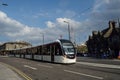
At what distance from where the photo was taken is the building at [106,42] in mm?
76875

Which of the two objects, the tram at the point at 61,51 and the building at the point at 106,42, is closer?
the tram at the point at 61,51

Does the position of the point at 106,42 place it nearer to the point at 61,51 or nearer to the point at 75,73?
the point at 61,51

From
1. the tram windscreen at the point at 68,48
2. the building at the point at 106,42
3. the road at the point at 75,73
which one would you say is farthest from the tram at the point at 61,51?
the building at the point at 106,42

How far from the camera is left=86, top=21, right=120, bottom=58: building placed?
7688 cm

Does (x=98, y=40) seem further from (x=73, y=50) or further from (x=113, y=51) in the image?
(x=73, y=50)

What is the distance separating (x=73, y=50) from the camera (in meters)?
32.4

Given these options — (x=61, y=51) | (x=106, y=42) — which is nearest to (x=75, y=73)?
(x=61, y=51)

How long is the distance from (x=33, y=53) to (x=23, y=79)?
3493 centimetres

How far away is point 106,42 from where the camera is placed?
287ft

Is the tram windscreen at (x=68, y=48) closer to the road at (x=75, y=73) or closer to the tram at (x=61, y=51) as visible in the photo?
the tram at (x=61, y=51)

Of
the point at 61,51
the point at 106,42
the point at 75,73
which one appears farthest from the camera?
the point at 106,42

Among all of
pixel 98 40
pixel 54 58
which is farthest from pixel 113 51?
pixel 54 58

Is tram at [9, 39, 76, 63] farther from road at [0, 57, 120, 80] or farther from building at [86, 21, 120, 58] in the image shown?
building at [86, 21, 120, 58]

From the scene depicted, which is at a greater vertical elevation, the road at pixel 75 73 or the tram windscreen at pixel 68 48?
the tram windscreen at pixel 68 48
